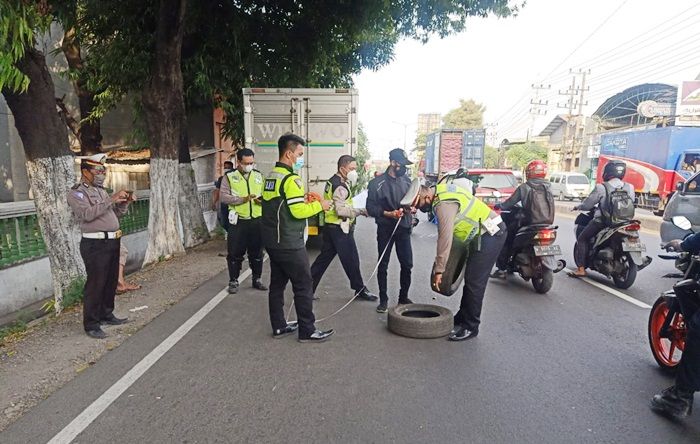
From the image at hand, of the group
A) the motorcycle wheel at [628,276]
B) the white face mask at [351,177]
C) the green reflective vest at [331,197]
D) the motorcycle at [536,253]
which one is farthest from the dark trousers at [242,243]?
the motorcycle wheel at [628,276]

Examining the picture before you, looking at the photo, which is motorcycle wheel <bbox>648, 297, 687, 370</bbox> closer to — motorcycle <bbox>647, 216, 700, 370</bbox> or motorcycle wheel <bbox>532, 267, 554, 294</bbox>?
motorcycle <bbox>647, 216, 700, 370</bbox>

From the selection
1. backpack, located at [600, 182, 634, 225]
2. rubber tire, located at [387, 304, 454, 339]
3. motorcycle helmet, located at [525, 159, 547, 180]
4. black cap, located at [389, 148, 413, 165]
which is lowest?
rubber tire, located at [387, 304, 454, 339]

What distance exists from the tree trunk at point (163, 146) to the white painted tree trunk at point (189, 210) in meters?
1.35

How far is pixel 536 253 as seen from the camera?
6289 millimetres

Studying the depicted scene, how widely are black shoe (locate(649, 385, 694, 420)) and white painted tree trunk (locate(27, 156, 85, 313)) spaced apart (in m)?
6.11

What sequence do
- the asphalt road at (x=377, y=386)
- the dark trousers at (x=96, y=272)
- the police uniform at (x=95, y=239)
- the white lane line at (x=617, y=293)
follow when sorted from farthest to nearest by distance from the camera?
the white lane line at (x=617, y=293)
the dark trousers at (x=96, y=272)
the police uniform at (x=95, y=239)
the asphalt road at (x=377, y=386)

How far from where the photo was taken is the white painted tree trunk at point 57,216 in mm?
5648

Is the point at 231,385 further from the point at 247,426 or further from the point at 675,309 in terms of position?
the point at 675,309

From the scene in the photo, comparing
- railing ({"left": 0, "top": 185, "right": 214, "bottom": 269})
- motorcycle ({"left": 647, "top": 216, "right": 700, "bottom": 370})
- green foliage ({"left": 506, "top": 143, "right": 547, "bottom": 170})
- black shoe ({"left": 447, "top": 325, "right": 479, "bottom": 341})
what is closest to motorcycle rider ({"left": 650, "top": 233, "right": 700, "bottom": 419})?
motorcycle ({"left": 647, "top": 216, "right": 700, "bottom": 370})

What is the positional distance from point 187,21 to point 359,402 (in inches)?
357

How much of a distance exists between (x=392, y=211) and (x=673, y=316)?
2.83 m

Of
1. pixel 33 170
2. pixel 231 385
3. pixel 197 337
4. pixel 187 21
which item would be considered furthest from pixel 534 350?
pixel 187 21

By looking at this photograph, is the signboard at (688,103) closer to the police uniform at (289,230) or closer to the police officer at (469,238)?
the police officer at (469,238)

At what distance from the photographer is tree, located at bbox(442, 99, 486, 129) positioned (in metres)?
74.4
